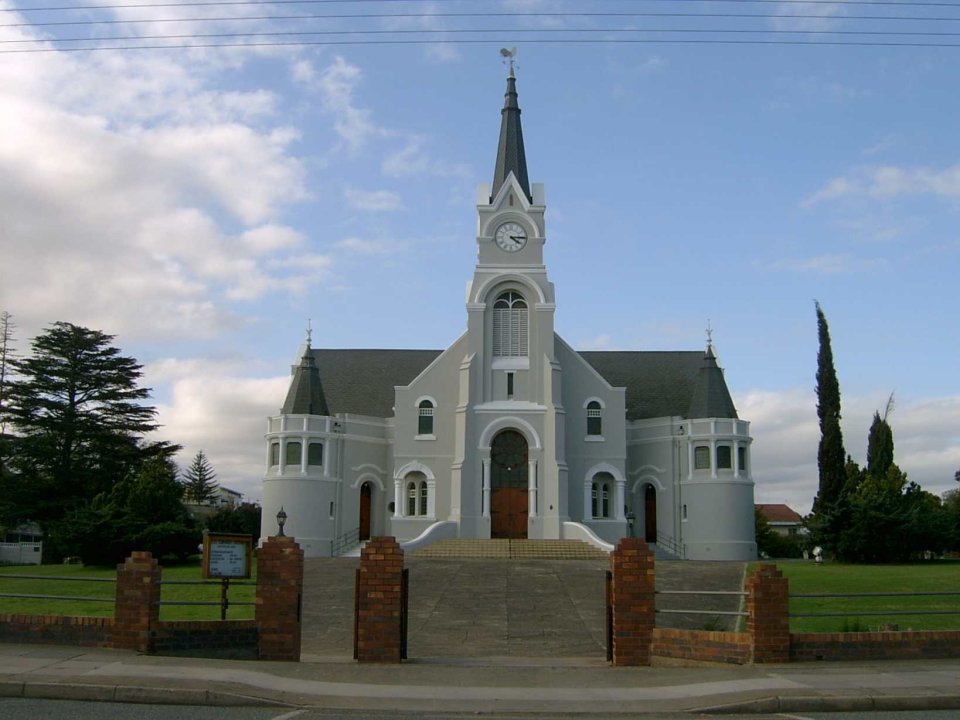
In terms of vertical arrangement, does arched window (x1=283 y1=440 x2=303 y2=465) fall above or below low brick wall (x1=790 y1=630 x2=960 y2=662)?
above

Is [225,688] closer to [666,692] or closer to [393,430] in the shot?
[666,692]

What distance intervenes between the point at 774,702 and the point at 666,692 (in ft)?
4.79

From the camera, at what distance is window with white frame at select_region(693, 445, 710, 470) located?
4831cm

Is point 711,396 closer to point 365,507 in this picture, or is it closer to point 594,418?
point 594,418

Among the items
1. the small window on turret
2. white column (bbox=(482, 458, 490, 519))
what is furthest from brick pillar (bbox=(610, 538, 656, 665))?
the small window on turret

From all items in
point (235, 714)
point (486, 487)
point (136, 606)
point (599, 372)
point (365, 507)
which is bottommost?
point (235, 714)

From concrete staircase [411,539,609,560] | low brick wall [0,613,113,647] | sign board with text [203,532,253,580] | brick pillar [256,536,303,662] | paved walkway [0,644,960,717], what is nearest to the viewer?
paved walkway [0,644,960,717]

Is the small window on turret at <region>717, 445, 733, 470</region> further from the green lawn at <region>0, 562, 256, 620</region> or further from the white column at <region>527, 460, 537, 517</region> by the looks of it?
the green lawn at <region>0, 562, 256, 620</region>

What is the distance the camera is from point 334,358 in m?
57.2

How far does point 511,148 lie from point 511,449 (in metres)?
16.2

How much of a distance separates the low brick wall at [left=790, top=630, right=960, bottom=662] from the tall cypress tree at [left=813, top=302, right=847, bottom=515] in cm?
3582

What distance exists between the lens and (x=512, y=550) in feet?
142

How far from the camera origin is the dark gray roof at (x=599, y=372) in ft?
174

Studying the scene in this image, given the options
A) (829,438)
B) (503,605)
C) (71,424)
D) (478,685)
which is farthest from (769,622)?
(71,424)
